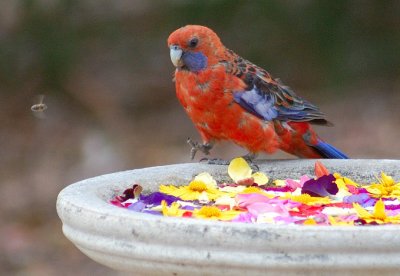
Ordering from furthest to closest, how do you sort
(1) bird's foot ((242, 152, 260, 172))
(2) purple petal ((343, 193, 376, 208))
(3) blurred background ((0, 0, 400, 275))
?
(3) blurred background ((0, 0, 400, 275)) → (1) bird's foot ((242, 152, 260, 172)) → (2) purple petal ((343, 193, 376, 208))

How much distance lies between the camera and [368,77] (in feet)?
26.0

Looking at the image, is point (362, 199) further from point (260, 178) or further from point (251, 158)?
point (251, 158)

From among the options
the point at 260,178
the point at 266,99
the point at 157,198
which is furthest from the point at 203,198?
the point at 266,99

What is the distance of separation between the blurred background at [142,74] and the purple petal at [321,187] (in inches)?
166

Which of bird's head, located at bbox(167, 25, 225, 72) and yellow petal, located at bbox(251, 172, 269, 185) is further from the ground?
bird's head, located at bbox(167, 25, 225, 72)

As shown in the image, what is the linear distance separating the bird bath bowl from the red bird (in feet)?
5.37

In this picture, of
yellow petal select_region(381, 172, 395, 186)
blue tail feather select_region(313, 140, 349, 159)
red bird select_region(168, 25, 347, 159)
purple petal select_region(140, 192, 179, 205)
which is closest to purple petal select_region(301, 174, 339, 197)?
yellow petal select_region(381, 172, 395, 186)

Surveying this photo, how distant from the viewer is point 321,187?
2.86 meters

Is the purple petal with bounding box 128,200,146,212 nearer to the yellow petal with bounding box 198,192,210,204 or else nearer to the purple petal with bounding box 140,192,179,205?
the purple petal with bounding box 140,192,179,205

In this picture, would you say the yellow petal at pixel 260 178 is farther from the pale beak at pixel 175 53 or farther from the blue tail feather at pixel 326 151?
the blue tail feather at pixel 326 151

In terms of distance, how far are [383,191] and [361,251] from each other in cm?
91

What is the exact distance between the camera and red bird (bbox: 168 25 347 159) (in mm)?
3898

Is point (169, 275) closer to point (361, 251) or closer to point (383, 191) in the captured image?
point (361, 251)

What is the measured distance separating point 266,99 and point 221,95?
27cm
